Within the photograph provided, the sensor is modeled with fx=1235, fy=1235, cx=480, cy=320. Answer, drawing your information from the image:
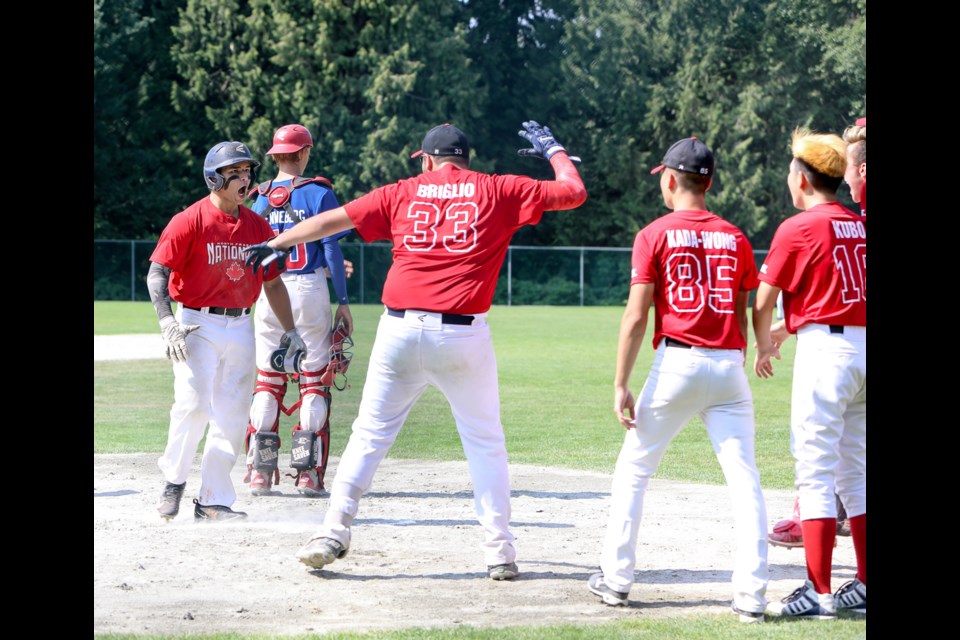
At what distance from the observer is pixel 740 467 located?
5531 millimetres

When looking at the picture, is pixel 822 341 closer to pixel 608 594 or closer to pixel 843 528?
pixel 608 594

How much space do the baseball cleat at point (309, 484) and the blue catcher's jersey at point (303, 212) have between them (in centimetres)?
142

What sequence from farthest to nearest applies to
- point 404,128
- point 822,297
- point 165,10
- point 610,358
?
point 165,10 < point 404,128 < point 610,358 < point 822,297

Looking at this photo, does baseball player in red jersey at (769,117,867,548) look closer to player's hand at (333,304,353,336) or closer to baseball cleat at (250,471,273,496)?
player's hand at (333,304,353,336)

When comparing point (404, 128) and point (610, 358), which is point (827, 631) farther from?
point (404, 128)

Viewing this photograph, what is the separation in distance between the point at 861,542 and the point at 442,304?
225 centimetres

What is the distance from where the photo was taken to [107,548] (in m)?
6.76

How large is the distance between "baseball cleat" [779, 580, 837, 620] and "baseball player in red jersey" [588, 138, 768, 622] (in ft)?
0.39

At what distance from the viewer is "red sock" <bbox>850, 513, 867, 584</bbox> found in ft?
18.5

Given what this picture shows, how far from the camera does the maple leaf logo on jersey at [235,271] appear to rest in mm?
7379

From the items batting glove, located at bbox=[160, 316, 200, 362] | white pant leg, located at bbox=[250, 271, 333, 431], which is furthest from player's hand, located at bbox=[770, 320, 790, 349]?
white pant leg, located at bbox=[250, 271, 333, 431]

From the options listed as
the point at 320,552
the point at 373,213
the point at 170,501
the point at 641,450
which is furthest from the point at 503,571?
the point at 170,501
